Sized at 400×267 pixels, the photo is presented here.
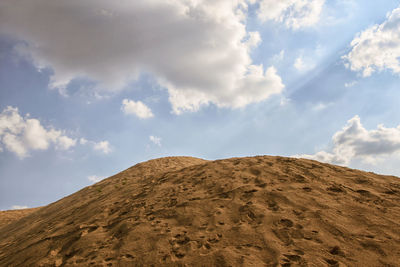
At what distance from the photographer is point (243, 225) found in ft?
15.7

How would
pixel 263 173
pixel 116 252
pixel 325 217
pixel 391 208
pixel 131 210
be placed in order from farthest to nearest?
1. pixel 263 173
2. pixel 131 210
3. pixel 391 208
4. pixel 325 217
5. pixel 116 252

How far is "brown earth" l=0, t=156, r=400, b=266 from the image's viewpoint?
3953 millimetres

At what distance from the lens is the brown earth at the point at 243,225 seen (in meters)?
3.95

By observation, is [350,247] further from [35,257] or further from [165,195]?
[35,257]

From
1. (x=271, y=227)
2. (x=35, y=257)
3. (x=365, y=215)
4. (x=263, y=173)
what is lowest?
(x=35, y=257)

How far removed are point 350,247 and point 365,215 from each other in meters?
1.48

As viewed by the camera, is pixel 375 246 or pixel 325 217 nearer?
pixel 375 246

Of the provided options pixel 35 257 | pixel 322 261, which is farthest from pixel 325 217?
pixel 35 257

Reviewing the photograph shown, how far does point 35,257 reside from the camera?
5039 mm

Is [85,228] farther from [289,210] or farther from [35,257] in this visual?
[289,210]

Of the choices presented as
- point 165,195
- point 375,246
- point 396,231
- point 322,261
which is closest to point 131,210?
point 165,195

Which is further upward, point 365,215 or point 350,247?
point 365,215

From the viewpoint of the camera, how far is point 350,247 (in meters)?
4.07

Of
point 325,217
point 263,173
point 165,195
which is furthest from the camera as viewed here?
point 263,173
